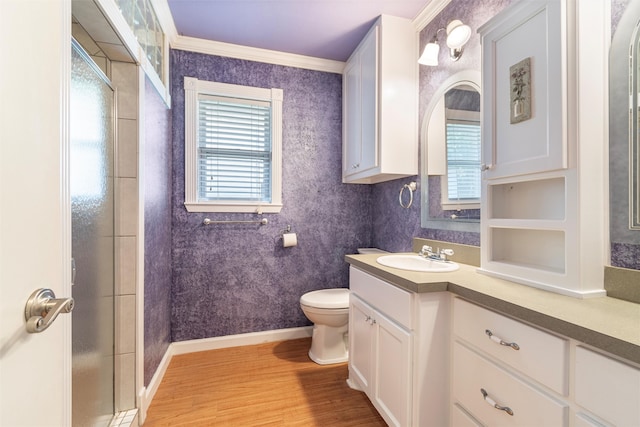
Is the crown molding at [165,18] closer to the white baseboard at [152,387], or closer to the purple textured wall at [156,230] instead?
the purple textured wall at [156,230]

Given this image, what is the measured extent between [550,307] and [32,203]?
53.7 inches

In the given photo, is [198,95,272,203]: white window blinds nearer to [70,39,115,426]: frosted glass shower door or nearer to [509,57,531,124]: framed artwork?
[70,39,115,426]: frosted glass shower door

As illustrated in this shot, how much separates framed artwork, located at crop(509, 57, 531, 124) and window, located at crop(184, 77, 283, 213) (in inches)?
67.5

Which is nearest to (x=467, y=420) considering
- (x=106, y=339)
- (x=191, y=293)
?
(x=106, y=339)

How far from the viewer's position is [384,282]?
142 cm

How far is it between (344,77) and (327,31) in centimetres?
50

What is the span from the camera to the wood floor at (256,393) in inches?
61.3

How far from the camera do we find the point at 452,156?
5.74 feet

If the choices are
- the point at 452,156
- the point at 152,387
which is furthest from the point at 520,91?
the point at 152,387

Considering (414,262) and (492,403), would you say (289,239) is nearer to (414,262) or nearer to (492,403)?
(414,262)

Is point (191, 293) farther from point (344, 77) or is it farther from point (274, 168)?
point (344, 77)

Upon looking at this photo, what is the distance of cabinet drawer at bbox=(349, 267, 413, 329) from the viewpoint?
1242 mm

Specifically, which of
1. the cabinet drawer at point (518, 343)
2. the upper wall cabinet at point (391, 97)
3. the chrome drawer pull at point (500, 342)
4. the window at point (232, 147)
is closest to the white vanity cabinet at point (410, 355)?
the cabinet drawer at point (518, 343)

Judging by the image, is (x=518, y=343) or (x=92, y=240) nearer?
(x=518, y=343)
